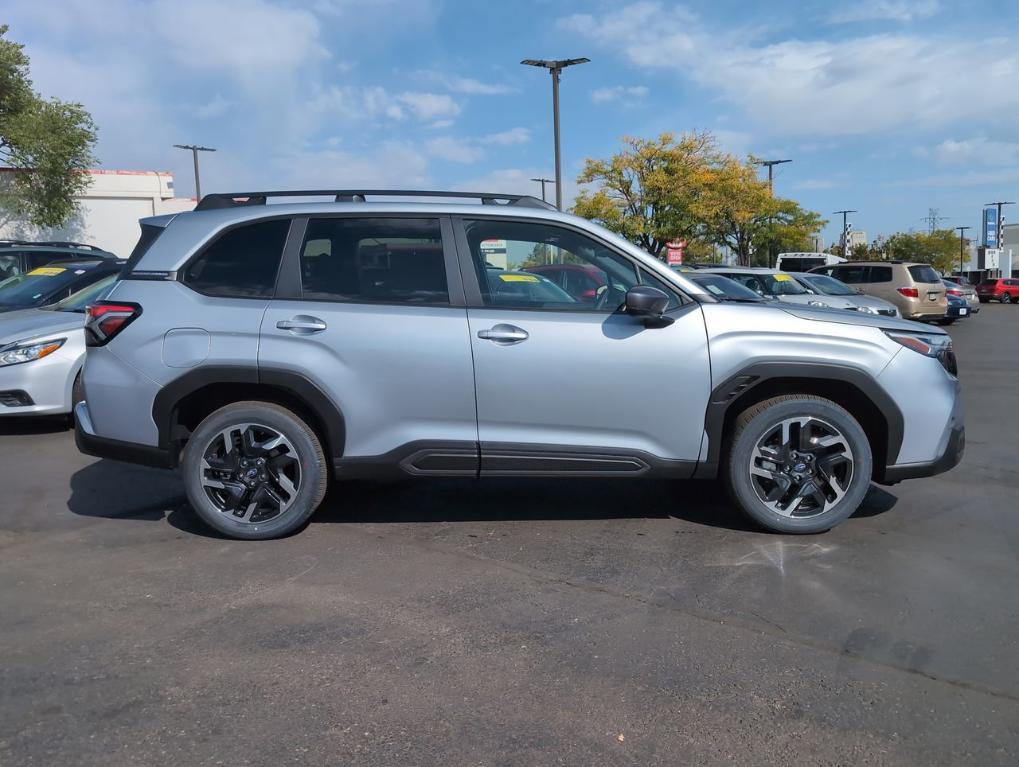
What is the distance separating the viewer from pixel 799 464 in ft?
15.6

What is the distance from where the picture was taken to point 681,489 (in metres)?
5.88

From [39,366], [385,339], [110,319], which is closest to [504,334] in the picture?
[385,339]

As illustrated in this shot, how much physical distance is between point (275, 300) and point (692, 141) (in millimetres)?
30901

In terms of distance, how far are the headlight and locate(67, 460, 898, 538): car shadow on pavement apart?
5.56ft

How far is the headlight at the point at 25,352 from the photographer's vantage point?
741 cm

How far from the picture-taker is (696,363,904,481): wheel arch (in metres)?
4.64

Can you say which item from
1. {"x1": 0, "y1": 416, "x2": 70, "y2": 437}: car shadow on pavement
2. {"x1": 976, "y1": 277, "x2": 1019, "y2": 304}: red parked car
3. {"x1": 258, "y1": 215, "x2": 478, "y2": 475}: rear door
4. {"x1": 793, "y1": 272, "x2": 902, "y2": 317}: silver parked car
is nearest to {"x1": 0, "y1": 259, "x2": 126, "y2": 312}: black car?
{"x1": 0, "y1": 416, "x2": 70, "y2": 437}: car shadow on pavement

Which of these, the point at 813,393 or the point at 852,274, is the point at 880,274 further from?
the point at 813,393

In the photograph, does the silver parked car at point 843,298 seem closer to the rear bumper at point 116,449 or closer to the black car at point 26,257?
the black car at point 26,257

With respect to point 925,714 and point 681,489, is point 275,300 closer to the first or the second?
point 681,489

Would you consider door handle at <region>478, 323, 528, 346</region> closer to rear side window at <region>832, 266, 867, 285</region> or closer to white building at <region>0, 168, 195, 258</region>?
rear side window at <region>832, 266, 867, 285</region>

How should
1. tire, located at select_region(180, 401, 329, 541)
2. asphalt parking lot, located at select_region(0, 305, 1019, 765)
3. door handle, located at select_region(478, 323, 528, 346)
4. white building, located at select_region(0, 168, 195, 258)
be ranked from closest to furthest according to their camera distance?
asphalt parking lot, located at select_region(0, 305, 1019, 765) < door handle, located at select_region(478, 323, 528, 346) < tire, located at select_region(180, 401, 329, 541) < white building, located at select_region(0, 168, 195, 258)

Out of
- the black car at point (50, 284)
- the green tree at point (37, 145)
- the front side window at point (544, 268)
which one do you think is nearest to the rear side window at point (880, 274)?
the black car at point (50, 284)

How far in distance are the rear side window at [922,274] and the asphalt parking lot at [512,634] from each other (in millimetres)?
16996
